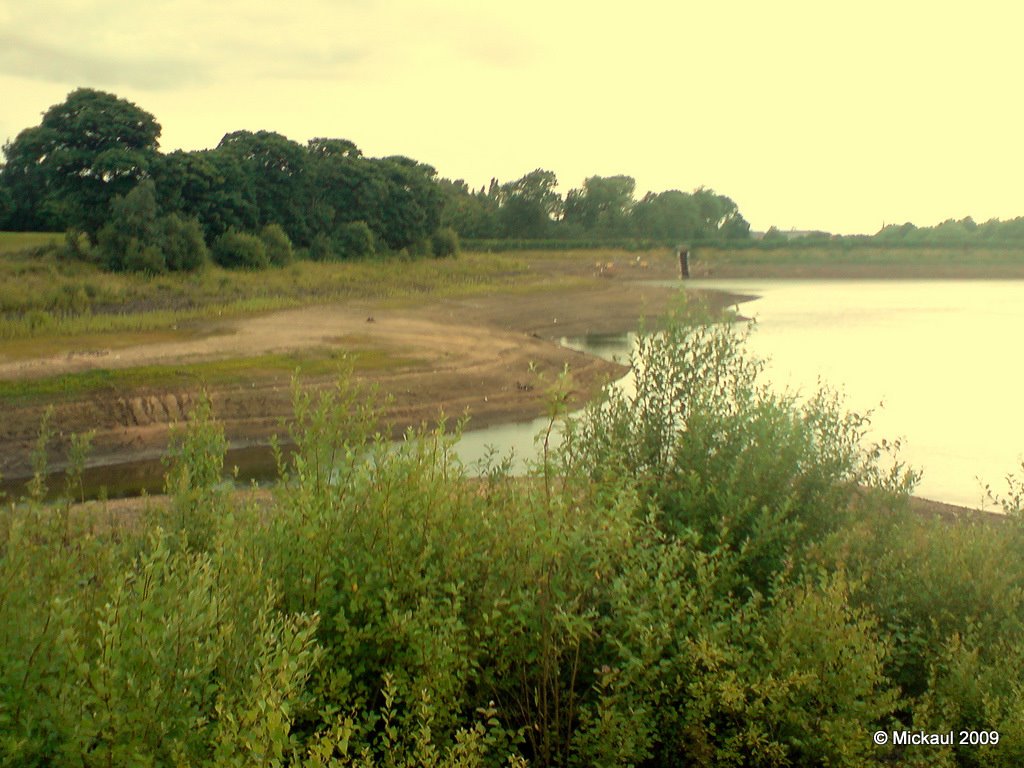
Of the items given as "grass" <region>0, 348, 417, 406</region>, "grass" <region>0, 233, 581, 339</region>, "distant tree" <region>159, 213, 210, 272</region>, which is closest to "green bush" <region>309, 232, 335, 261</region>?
"grass" <region>0, 233, 581, 339</region>

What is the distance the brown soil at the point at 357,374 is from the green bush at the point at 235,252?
9984 mm

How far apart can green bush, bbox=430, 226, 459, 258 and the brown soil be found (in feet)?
76.6

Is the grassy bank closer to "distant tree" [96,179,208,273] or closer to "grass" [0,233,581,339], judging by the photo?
"grass" [0,233,581,339]

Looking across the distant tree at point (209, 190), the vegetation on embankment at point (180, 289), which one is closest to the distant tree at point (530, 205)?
the vegetation on embankment at point (180, 289)

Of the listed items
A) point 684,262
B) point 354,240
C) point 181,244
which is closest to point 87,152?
point 181,244

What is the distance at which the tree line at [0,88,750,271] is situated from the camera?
147 ft

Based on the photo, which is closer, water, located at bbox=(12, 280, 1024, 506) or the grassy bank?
water, located at bbox=(12, 280, 1024, 506)

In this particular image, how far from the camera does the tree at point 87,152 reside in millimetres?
47750

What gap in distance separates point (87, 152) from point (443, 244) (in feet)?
83.9

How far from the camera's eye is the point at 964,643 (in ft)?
25.2

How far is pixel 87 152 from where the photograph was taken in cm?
4862

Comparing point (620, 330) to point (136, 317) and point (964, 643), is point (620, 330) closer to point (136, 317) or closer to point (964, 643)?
point (136, 317)

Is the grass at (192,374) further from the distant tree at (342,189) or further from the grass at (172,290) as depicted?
the distant tree at (342,189)

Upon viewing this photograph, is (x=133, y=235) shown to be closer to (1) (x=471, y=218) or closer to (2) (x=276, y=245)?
(2) (x=276, y=245)
